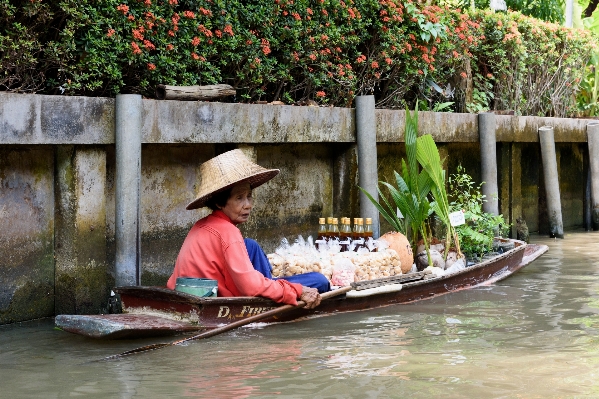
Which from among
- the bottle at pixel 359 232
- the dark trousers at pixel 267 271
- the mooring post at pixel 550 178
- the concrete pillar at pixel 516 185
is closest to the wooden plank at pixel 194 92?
the dark trousers at pixel 267 271

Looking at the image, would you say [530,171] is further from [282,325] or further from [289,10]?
[282,325]

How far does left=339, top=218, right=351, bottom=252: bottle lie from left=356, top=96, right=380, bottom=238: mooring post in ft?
3.80

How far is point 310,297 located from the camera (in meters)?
6.84

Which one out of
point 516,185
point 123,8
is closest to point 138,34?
point 123,8

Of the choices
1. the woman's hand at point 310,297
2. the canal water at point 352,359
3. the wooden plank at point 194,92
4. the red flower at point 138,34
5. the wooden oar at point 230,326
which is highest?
the red flower at point 138,34

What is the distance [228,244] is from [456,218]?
309 cm

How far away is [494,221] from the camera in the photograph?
9609mm

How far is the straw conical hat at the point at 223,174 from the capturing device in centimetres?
660

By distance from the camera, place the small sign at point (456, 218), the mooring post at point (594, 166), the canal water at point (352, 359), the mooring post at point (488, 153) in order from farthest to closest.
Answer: the mooring post at point (594, 166), the mooring post at point (488, 153), the small sign at point (456, 218), the canal water at point (352, 359)

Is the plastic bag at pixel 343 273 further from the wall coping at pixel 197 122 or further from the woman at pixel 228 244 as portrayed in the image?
the wall coping at pixel 197 122

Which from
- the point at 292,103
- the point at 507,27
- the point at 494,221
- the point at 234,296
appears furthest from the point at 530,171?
the point at 234,296

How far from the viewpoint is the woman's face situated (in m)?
6.74

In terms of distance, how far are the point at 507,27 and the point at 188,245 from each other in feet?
26.1

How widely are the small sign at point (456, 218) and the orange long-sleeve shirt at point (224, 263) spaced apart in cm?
259
